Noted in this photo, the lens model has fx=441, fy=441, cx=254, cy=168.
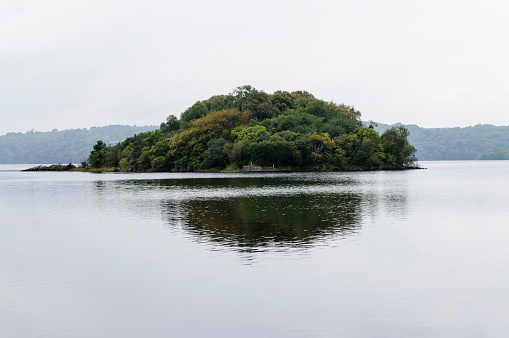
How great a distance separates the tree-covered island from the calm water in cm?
8176

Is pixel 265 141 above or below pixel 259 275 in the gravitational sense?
above

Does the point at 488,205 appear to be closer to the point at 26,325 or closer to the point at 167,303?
the point at 167,303

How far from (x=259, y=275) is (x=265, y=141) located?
92475 millimetres

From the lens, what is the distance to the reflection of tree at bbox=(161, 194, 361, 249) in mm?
20531

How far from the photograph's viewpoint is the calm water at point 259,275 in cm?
1016

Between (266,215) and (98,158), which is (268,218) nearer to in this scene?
(266,215)

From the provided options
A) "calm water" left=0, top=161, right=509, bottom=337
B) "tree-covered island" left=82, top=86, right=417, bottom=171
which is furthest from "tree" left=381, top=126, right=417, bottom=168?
"calm water" left=0, top=161, right=509, bottom=337

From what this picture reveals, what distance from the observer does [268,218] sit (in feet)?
88.1

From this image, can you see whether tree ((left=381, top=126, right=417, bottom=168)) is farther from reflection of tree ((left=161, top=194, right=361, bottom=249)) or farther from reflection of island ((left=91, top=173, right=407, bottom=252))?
reflection of tree ((left=161, top=194, right=361, bottom=249))

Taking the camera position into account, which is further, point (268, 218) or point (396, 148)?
point (396, 148)

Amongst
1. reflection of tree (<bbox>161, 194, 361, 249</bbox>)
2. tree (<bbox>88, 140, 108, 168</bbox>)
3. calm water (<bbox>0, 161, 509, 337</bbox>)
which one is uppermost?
tree (<bbox>88, 140, 108, 168</bbox>)

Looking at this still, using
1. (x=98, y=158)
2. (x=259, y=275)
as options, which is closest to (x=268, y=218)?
(x=259, y=275)

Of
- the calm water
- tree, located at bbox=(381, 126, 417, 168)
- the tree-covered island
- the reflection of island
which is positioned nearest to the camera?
the calm water

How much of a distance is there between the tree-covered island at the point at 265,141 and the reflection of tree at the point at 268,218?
6963 cm
